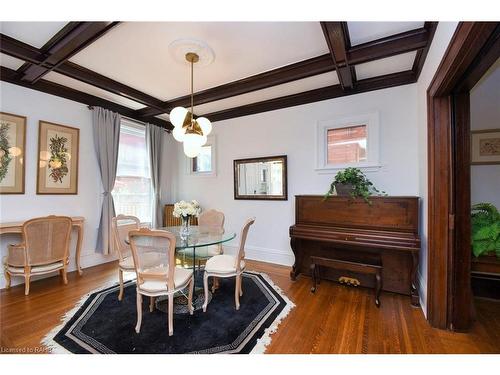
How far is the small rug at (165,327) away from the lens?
1737mm

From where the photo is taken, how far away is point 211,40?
2.21 m

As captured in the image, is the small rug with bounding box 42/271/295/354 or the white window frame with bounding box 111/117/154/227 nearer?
the small rug with bounding box 42/271/295/354

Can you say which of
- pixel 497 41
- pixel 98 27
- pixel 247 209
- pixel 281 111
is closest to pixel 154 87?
pixel 98 27

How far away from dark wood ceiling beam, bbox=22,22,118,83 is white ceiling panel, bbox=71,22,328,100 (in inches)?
5.8

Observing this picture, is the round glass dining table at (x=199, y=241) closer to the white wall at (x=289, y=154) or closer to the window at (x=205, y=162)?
the white wall at (x=289, y=154)

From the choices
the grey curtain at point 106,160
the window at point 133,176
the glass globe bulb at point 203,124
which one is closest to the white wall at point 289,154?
the window at point 133,176

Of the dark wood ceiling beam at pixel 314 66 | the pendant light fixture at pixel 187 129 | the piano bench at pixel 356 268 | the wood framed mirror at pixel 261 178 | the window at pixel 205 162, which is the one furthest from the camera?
the window at pixel 205 162

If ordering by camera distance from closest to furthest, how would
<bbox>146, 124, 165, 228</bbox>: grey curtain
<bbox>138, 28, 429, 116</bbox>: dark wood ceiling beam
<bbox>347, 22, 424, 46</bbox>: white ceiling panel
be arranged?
<bbox>347, 22, 424, 46</bbox>: white ceiling panel < <bbox>138, 28, 429, 116</bbox>: dark wood ceiling beam < <bbox>146, 124, 165, 228</bbox>: grey curtain

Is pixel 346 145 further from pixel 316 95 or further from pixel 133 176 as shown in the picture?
pixel 133 176

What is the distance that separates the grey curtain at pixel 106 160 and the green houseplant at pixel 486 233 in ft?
15.7

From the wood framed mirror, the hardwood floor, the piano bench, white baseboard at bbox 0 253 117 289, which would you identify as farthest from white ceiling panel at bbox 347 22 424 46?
white baseboard at bbox 0 253 117 289

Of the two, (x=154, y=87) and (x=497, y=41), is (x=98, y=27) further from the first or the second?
(x=497, y=41)

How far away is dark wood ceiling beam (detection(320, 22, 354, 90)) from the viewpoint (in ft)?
6.17

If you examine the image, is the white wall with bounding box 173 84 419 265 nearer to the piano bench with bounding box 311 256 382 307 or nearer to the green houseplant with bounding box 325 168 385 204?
the green houseplant with bounding box 325 168 385 204
